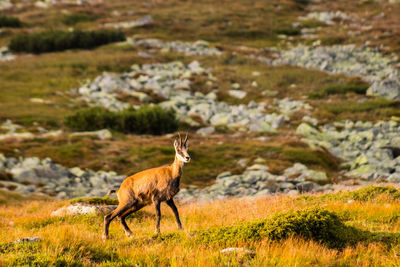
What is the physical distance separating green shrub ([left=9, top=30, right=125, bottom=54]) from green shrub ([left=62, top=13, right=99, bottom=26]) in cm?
1691

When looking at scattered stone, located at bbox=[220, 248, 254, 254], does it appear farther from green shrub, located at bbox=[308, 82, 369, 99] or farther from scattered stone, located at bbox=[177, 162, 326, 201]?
green shrub, located at bbox=[308, 82, 369, 99]

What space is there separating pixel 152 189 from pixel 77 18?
92.6m

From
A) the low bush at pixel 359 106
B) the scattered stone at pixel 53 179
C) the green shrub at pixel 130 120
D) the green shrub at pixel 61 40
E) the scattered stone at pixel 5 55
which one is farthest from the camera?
the green shrub at pixel 61 40

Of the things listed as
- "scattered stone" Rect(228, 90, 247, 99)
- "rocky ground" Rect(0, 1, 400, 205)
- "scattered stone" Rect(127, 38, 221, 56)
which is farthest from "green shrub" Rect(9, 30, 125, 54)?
"scattered stone" Rect(228, 90, 247, 99)

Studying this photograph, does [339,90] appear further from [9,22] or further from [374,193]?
[9,22]

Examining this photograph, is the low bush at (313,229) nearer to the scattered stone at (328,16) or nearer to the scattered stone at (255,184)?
the scattered stone at (255,184)

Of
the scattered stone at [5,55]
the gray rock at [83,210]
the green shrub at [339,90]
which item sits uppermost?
the scattered stone at [5,55]

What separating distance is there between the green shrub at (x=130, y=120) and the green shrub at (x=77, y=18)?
55242 mm

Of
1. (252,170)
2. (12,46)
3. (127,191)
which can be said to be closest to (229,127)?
(252,170)

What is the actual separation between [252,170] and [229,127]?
13.1m

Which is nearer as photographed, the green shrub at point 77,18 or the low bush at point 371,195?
the low bush at point 371,195

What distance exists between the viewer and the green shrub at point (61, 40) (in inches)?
2771

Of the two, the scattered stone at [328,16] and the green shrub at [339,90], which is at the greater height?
the scattered stone at [328,16]

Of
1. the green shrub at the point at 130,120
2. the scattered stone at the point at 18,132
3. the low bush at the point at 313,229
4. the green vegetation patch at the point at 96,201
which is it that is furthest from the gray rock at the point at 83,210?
the green shrub at the point at 130,120
